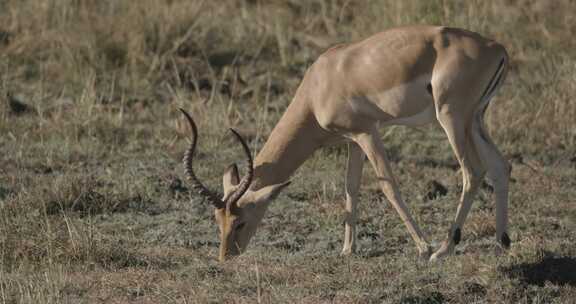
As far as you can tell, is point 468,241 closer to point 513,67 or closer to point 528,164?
point 528,164

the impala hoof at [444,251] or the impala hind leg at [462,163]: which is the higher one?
the impala hind leg at [462,163]

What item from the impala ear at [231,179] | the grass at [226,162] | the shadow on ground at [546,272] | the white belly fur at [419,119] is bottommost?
the grass at [226,162]

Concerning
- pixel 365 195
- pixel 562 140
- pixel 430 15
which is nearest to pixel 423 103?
pixel 365 195

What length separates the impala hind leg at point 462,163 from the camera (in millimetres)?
8789

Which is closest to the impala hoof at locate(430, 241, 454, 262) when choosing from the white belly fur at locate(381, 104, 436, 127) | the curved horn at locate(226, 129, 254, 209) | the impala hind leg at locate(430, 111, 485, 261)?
the impala hind leg at locate(430, 111, 485, 261)

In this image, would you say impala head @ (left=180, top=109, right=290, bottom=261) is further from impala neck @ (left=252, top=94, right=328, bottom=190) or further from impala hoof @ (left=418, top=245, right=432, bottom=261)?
impala hoof @ (left=418, top=245, right=432, bottom=261)

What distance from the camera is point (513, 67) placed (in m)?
14.5

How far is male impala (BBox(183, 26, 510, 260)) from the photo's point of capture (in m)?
8.79

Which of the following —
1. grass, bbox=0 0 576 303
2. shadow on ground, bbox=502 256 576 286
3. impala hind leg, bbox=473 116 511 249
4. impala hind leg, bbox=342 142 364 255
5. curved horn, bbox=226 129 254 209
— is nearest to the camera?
shadow on ground, bbox=502 256 576 286

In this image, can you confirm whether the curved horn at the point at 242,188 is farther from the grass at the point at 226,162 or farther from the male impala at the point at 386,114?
the grass at the point at 226,162

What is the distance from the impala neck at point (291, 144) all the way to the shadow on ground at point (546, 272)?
6.83 feet

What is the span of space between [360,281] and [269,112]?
220 inches

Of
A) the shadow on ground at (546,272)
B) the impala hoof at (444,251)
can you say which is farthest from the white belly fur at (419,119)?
the shadow on ground at (546,272)

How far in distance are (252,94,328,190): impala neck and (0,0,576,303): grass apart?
2.01 feet
